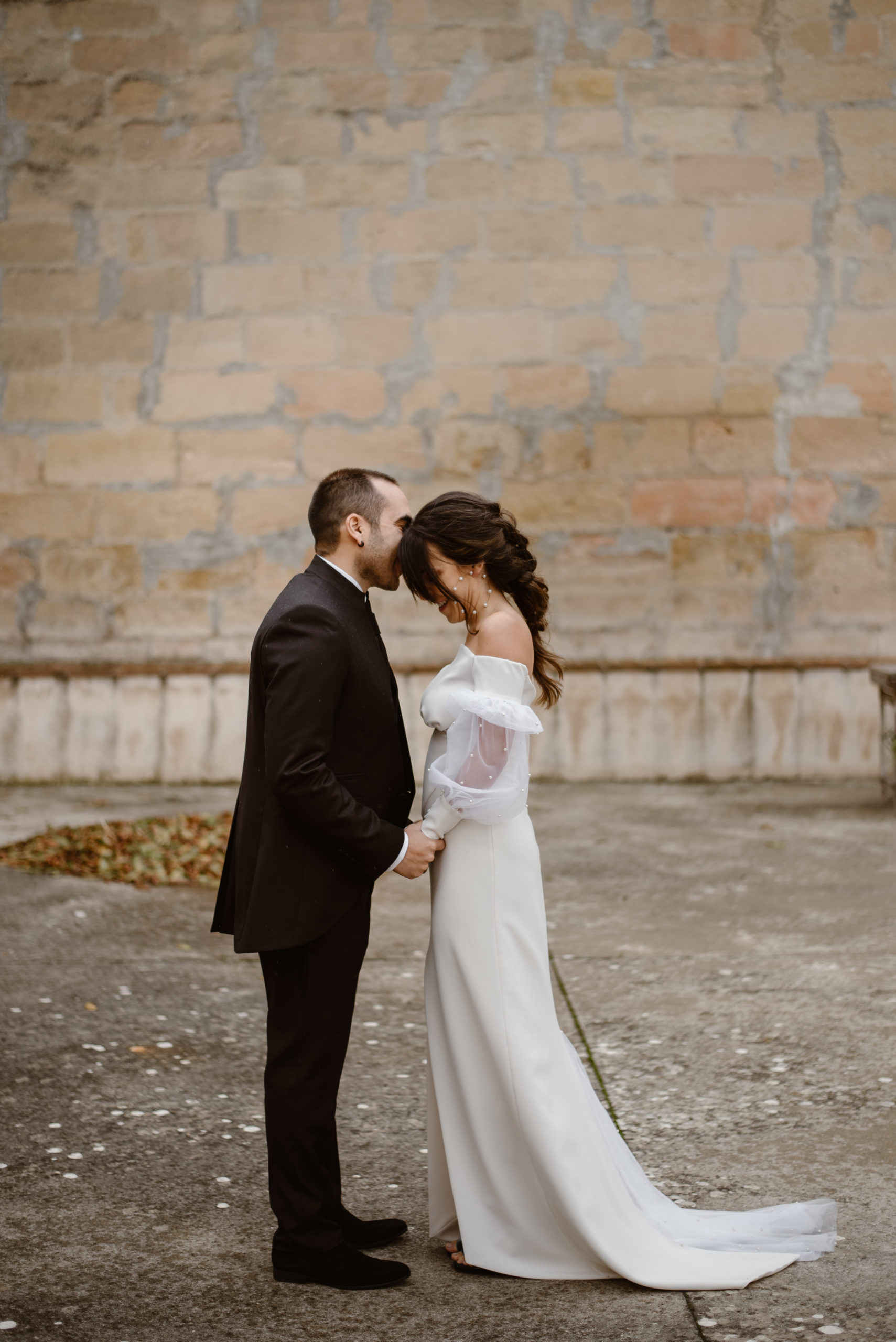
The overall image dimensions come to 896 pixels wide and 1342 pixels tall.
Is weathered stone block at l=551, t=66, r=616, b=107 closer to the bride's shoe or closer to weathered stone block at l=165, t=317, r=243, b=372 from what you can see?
weathered stone block at l=165, t=317, r=243, b=372

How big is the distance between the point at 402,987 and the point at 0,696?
15.8 ft

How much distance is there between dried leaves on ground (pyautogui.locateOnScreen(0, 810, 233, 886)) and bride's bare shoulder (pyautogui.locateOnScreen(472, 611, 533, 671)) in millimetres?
3708

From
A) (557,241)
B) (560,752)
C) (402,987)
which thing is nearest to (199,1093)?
(402,987)

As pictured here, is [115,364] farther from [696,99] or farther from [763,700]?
[763,700]

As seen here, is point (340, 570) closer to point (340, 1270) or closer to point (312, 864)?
point (312, 864)

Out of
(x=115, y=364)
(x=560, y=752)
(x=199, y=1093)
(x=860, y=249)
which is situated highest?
(x=860, y=249)

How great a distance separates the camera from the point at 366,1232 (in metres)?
2.97

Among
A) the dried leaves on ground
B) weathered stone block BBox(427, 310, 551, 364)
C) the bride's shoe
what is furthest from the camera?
weathered stone block BBox(427, 310, 551, 364)

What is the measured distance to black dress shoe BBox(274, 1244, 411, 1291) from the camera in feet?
9.13

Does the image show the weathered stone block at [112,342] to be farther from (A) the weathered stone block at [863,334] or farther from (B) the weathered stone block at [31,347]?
(A) the weathered stone block at [863,334]

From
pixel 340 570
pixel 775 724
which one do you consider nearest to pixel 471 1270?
pixel 340 570

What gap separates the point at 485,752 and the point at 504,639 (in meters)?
0.24

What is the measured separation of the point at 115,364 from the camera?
8805mm

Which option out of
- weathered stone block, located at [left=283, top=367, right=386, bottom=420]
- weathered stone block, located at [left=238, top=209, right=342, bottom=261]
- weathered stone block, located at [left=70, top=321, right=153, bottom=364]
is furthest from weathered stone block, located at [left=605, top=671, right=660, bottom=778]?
weathered stone block, located at [left=70, top=321, right=153, bottom=364]
